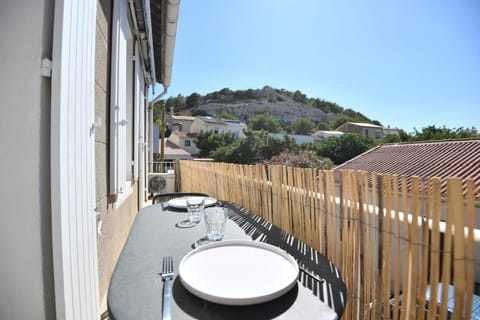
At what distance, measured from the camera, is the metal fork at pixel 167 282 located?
2.10ft

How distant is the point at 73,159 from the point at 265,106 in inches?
2162

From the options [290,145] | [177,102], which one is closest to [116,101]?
[290,145]

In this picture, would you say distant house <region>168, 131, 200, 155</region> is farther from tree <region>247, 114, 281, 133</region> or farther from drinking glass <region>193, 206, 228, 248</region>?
drinking glass <region>193, 206, 228, 248</region>

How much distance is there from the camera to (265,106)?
5394 cm

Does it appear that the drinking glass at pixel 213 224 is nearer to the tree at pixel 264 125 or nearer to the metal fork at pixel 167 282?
the metal fork at pixel 167 282

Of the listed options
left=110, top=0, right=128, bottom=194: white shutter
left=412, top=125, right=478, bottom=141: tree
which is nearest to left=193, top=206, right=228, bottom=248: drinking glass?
left=110, top=0, right=128, bottom=194: white shutter

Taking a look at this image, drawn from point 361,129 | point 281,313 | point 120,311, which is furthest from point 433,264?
point 361,129

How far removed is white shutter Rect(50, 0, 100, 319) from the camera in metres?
0.72

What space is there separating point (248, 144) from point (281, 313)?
2332 centimetres

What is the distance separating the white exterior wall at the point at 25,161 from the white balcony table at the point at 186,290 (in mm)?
226

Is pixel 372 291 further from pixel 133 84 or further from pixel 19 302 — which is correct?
pixel 133 84

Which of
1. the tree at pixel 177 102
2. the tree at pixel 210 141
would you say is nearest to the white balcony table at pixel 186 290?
the tree at pixel 210 141

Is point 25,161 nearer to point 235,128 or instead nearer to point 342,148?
point 342,148

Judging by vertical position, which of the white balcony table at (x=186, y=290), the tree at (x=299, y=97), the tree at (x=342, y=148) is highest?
the tree at (x=299, y=97)
